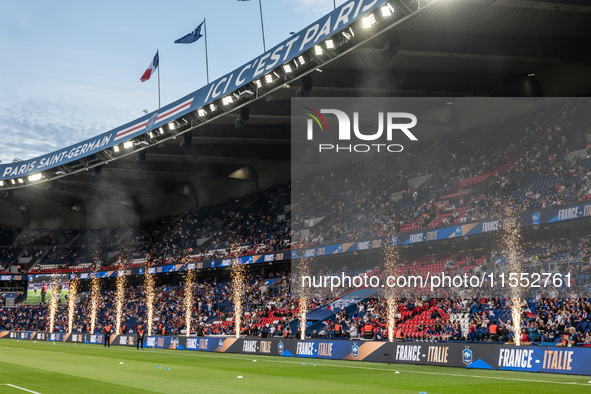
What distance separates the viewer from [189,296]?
166ft

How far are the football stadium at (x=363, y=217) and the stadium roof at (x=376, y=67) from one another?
0.13 m

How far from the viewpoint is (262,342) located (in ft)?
101

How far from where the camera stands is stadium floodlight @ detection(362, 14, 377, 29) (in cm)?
2345

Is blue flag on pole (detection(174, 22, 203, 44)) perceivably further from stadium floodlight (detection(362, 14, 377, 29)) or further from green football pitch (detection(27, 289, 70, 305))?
green football pitch (detection(27, 289, 70, 305))

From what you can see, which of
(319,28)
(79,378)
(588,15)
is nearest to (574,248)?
(588,15)

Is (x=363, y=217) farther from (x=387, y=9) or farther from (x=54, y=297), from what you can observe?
(x=54, y=297)

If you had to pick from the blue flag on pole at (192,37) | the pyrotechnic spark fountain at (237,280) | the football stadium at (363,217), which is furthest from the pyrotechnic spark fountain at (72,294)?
the blue flag on pole at (192,37)

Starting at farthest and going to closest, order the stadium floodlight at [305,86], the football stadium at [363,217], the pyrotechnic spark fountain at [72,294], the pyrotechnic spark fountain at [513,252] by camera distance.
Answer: the pyrotechnic spark fountain at [72,294] → the stadium floodlight at [305,86] → the pyrotechnic spark fountain at [513,252] → the football stadium at [363,217]

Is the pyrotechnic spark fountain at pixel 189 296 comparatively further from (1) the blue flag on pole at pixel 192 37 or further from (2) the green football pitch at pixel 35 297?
(1) the blue flag on pole at pixel 192 37

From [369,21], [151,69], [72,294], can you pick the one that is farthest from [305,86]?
[72,294]

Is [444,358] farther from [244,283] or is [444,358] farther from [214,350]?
[244,283]

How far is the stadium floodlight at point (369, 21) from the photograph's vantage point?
2345 centimetres

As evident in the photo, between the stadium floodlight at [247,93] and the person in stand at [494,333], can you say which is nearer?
the person in stand at [494,333]

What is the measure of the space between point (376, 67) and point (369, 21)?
8.03 metres
